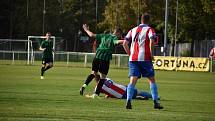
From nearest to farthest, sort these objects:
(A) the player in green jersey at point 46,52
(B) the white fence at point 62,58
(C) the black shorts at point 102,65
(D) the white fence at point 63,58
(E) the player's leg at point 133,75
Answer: (E) the player's leg at point 133,75 → (C) the black shorts at point 102,65 → (A) the player in green jersey at point 46,52 → (B) the white fence at point 62,58 → (D) the white fence at point 63,58

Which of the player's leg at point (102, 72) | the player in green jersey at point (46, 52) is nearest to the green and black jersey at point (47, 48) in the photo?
the player in green jersey at point (46, 52)

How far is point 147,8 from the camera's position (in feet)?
226

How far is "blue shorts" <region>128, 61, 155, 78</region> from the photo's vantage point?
49.5ft

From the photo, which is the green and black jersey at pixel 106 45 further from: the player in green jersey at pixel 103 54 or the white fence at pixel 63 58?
the white fence at pixel 63 58

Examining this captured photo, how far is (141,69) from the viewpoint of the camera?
49.7ft

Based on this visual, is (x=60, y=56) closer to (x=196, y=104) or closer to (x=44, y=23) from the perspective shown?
(x=44, y=23)

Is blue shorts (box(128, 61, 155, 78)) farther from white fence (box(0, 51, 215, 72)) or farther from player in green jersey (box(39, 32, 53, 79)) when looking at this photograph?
white fence (box(0, 51, 215, 72))

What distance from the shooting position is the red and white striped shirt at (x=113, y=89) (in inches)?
727

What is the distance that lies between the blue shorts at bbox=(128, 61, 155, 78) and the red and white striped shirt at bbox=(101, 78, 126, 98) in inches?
131

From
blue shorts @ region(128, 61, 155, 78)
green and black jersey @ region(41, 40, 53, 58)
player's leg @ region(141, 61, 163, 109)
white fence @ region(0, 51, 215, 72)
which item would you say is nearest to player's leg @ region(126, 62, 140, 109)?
→ blue shorts @ region(128, 61, 155, 78)

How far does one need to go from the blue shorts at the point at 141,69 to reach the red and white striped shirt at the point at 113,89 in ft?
10.9

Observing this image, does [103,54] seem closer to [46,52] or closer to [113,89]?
[113,89]

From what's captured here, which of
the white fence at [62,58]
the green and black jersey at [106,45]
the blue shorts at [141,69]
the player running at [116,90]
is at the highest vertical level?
the green and black jersey at [106,45]

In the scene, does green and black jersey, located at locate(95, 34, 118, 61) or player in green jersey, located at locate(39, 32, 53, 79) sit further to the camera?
player in green jersey, located at locate(39, 32, 53, 79)
